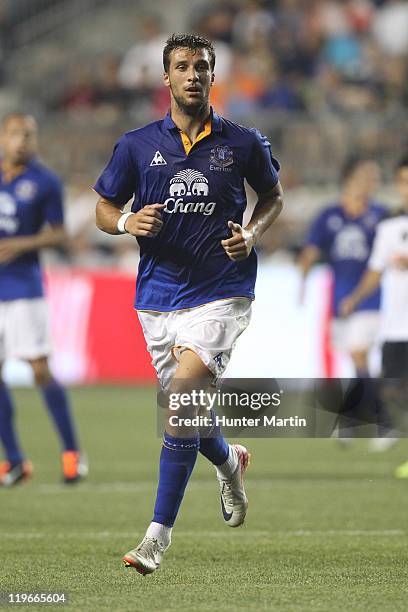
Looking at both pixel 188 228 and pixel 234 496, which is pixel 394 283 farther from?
pixel 188 228

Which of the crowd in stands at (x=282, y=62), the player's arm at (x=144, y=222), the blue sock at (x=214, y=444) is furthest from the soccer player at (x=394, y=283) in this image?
the crowd in stands at (x=282, y=62)

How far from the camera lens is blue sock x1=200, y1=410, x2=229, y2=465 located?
6.36 meters

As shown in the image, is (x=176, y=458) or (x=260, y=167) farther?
(x=260, y=167)

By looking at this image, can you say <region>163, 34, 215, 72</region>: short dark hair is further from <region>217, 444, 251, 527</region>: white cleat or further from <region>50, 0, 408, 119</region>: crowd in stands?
<region>50, 0, 408, 119</region>: crowd in stands

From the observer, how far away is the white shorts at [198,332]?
618 cm

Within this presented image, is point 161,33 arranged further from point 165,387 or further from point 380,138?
point 165,387

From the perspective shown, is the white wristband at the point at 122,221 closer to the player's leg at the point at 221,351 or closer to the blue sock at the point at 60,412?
the player's leg at the point at 221,351

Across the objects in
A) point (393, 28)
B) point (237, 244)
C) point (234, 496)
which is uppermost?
point (393, 28)

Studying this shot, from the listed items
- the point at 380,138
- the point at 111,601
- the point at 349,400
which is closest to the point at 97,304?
the point at 380,138

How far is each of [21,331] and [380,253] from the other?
3.01 metres

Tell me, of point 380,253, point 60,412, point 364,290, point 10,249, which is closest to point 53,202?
point 10,249

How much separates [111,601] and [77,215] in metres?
14.0

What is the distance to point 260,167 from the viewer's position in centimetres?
645

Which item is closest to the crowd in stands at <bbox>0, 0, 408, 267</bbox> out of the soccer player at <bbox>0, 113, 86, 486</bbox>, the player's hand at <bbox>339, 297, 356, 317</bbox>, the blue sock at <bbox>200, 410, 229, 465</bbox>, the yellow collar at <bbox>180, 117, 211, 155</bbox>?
the player's hand at <bbox>339, 297, 356, 317</bbox>
